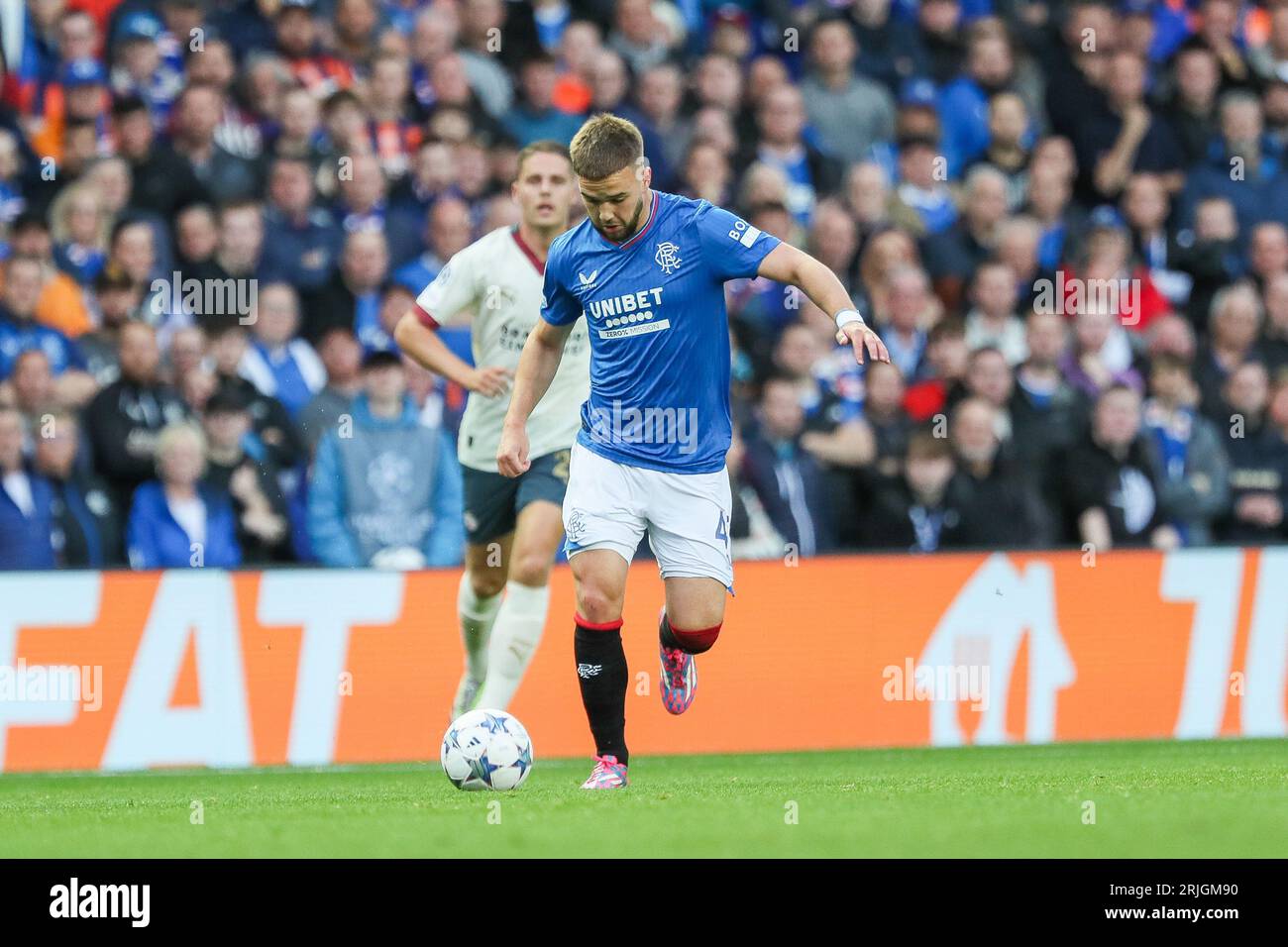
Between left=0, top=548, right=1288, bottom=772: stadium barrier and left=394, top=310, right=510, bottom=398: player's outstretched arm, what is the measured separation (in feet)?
6.72

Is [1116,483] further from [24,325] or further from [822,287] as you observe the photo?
[24,325]

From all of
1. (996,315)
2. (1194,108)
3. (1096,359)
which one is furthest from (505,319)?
(1194,108)

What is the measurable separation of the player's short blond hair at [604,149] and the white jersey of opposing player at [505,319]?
2217 mm

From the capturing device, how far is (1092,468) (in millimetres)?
14039

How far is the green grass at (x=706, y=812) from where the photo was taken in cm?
686

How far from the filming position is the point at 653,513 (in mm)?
9000

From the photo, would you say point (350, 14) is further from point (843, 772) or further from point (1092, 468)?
point (843, 772)

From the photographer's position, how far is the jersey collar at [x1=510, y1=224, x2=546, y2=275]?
10695 millimetres

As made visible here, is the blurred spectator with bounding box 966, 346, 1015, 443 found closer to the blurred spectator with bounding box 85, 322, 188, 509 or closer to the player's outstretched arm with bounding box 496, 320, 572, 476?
the blurred spectator with bounding box 85, 322, 188, 509

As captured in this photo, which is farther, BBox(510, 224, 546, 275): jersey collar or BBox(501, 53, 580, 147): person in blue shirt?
BBox(501, 53, 580, 147): person in blue shirt

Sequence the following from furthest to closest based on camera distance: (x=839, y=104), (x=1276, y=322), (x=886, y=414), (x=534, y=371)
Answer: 1. (x=839, y=104)
2. (x=1276, y=322)
3. (x=886, y=414)
4. (x=534, y=371)

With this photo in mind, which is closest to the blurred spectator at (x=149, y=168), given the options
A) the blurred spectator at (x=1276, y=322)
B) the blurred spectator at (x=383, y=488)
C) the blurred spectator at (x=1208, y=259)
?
the blurred spectator at (x=383, y=488)

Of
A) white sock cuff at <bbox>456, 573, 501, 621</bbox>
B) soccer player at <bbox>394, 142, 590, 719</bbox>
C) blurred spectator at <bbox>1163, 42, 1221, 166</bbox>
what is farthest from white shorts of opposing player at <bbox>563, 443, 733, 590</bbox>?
blurred spectator at <bbox>1163, 42, 1221, 166</bbox>

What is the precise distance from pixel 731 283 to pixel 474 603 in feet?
15.7
